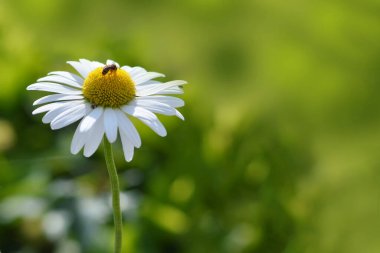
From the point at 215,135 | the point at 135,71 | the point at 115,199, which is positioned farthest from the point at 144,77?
the point at 215,135

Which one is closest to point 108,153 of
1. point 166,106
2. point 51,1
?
point 166,106

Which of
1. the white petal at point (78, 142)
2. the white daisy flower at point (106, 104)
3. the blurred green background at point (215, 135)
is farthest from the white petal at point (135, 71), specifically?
the blurred green background at point (215, 135)

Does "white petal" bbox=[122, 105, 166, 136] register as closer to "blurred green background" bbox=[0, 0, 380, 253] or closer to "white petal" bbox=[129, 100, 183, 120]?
"white petal" bbox=[129, 100, 183, 120]

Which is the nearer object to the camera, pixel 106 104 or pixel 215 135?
pixel 106 104

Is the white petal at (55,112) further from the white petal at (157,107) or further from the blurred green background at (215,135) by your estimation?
the blurred green background at (215,135)

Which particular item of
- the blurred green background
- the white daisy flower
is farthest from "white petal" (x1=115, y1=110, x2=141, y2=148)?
the blurred green background

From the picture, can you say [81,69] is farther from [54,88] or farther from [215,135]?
[215,135]

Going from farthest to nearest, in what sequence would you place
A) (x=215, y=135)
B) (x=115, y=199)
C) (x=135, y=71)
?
(x=215, y=135) → (x=135, y=71) → (x=115, y=199)
